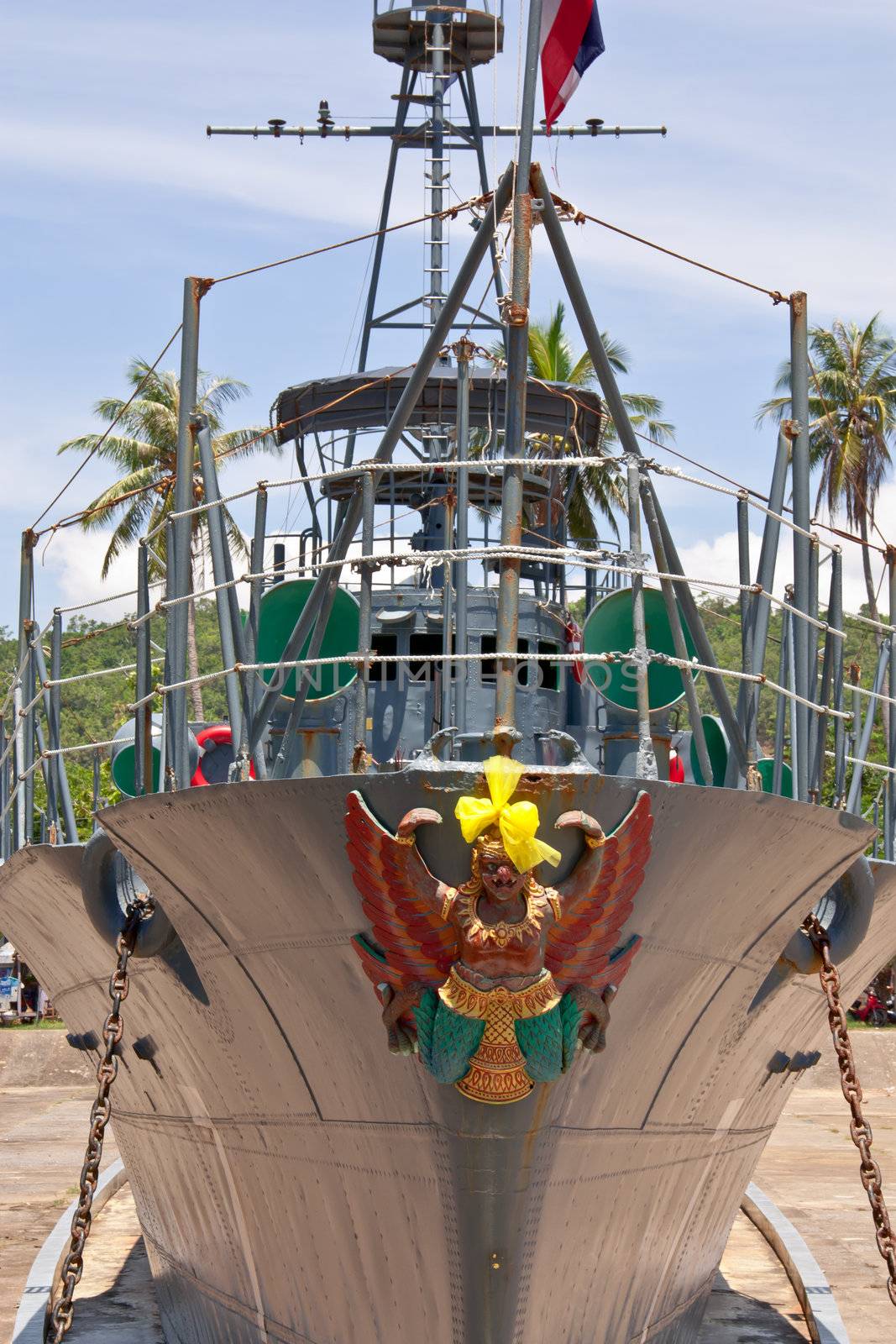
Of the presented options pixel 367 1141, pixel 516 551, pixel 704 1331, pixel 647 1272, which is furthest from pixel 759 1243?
pixel 516 551

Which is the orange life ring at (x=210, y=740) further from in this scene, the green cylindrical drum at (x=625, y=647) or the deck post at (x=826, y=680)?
the deck post at (x=826, y=680)

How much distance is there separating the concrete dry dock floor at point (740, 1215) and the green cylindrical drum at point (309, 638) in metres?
3.68

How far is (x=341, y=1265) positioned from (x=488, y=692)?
3038 mm

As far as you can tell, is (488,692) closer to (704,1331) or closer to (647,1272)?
(647,1272)

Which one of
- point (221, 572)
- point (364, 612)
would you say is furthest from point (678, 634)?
point (221, 572)

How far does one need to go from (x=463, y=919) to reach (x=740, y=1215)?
7.00 metres

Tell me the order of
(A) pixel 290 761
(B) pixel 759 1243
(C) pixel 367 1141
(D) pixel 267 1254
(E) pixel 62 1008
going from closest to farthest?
(C) pixel 367 1141 → (D) pixel 267 1254 → (A) pixel 290 761 → (E) pixel 62 1008 → (B) pixel 759 1243

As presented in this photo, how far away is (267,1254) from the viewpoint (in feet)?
22.6

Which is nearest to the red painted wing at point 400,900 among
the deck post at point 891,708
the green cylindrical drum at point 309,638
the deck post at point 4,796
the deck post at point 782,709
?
the deck post at point 782,709

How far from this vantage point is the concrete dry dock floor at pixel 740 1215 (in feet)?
29.5

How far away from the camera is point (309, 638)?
8336 mm

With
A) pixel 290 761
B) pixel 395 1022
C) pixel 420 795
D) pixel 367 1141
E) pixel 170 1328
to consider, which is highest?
pixel 290 761

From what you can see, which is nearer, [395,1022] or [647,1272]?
[395,1022]

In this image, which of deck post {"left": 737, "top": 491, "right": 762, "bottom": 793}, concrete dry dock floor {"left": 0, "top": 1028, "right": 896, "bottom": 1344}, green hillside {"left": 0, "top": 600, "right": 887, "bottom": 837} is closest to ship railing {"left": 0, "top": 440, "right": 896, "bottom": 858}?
deck post {"left": 737, "top": 491, "right": 762, "bottom": 793}
